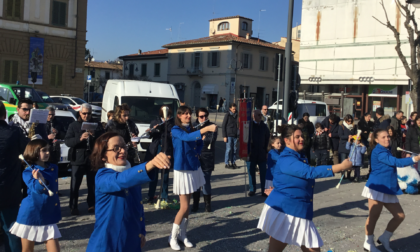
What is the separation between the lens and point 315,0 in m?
32.9

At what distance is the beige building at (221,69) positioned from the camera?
139 ft

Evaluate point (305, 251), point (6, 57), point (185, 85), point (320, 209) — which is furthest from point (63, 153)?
point (185, 85)

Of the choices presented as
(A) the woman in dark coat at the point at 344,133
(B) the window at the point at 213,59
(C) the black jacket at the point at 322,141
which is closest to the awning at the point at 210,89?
(B) the window at the point at 213,59

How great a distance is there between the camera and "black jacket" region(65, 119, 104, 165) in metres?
6.33

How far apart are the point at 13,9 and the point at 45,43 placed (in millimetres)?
3102

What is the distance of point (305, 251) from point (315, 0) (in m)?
32.3

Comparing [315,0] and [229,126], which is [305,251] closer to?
[229,126]

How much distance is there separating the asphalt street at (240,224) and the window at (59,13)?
24.5 m

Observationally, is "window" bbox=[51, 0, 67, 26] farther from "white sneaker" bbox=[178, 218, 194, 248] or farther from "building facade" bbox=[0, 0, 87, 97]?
"white sneaker" bbox=[178, 218, 194, 248]

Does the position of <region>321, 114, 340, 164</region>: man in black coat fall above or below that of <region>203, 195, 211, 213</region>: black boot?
above

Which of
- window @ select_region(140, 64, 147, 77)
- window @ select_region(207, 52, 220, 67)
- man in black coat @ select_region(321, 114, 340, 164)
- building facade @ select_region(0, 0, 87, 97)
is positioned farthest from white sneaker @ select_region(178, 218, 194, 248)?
window @ select_region(140, 64, 147, 77)

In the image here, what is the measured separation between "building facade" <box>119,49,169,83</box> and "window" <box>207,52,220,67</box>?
23.4ft

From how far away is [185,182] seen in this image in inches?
207

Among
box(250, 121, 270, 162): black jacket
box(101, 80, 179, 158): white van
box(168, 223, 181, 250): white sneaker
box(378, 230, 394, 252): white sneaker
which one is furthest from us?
box(101, 80, 179, 158): white van
